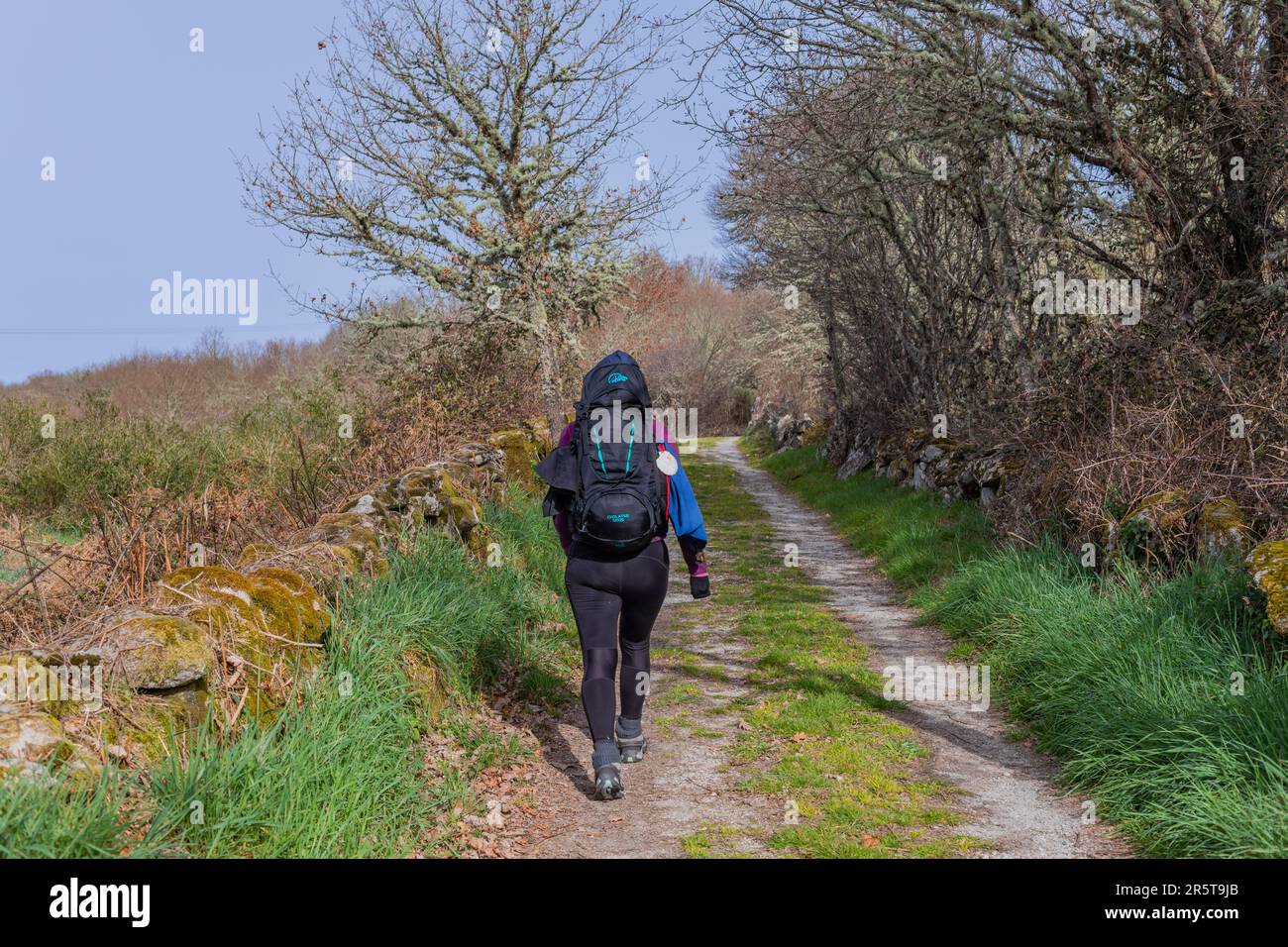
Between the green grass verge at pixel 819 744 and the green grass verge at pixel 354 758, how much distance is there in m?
1.43

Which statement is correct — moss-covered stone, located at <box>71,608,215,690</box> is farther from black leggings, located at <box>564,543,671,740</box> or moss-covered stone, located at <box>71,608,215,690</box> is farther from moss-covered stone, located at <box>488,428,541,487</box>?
moss-covered stone, located at <box>488,428,541,487</box>

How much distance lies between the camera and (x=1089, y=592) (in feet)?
21.9

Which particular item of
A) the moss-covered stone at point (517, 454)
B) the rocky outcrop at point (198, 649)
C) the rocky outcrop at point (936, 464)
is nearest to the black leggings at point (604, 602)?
the rocky outcrop at point (198, 649)

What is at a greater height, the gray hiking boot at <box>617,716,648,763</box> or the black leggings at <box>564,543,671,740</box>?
the black leggings at <box>564,543,671,740</box>

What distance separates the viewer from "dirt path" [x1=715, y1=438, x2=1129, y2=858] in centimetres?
434

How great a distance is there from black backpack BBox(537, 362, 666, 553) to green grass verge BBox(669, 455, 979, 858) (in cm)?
155

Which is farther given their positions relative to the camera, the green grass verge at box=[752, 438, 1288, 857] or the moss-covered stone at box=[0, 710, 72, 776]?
the green grass verge at box=[752, 438, 1288, 857]

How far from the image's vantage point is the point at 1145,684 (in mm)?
4988

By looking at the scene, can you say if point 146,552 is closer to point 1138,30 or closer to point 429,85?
point 1138,30

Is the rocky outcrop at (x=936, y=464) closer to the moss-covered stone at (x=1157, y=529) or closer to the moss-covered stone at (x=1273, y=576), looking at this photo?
the moss-covered stone at (x=1157, y=529)

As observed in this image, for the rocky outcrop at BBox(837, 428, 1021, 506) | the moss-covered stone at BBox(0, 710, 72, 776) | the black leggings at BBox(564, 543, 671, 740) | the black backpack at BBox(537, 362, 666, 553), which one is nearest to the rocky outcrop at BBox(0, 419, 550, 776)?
the moss-covered stone at BBox(0, 710, 72, 776)
